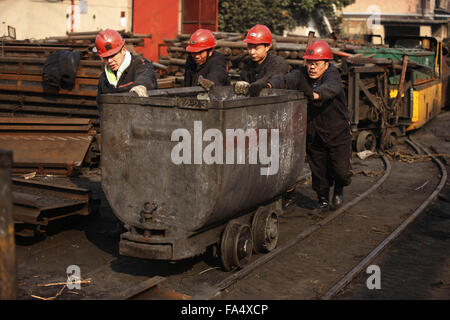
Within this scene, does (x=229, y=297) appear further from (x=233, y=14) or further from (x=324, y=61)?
(x=233, y=14)

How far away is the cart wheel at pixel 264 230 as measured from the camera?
641 cm

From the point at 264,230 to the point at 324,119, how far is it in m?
2.08

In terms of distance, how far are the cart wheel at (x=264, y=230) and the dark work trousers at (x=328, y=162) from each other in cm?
161

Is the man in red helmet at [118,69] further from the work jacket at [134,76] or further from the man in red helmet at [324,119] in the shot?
the man in red helmet at [324,119]

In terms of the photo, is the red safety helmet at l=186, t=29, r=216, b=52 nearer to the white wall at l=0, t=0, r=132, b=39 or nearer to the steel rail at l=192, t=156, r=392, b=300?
the steel rail at l=192, t=156, r=392, b=300

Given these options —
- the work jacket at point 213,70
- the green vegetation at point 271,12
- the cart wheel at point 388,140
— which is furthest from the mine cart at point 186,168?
the green vegetation at point 271,12

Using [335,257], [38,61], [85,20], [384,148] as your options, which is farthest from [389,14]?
[335,257]

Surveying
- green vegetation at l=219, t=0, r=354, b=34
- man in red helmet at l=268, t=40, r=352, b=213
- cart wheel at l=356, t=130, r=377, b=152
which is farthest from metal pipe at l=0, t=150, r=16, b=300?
green vegetation at l=219, t=0, r=354, b=34

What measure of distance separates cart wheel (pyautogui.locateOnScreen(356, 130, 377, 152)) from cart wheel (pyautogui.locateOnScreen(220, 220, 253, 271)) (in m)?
7.60

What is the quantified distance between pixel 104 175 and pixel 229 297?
1649 millimetres

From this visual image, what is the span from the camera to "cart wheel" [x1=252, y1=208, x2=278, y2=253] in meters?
6.41

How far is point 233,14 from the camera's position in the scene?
2805 cm
